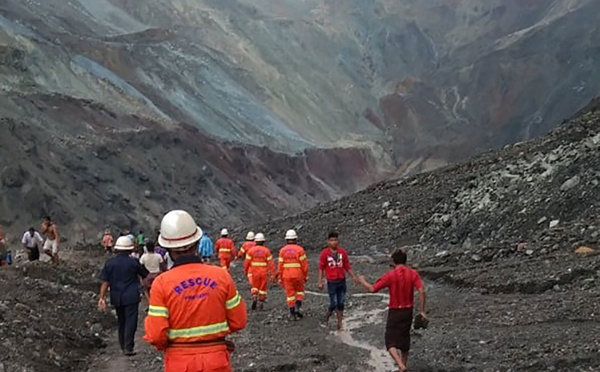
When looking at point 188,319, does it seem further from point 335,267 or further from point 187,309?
point 335,267

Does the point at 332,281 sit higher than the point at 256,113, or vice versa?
the point at 256,113

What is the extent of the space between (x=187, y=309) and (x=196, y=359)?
32 cm

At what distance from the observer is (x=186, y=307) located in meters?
5.53

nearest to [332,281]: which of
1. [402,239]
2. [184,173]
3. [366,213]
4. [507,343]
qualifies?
[507,343]

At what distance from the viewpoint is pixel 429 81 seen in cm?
9388

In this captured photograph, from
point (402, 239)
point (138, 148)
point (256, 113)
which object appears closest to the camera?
point (402, 239)

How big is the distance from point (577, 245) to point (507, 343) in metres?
7.69

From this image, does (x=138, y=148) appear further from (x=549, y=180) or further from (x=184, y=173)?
(x=549, y=180)

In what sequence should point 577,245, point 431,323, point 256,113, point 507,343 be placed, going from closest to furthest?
1. point 507,343
2. point 431,323
3. point 577,245
4. point 256,113

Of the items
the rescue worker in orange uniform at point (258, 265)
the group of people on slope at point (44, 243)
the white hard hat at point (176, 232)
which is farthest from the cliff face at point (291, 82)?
the white hard hat at point (176, 232)

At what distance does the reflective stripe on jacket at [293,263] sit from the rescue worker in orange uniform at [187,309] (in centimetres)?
829

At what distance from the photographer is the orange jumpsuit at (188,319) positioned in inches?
217

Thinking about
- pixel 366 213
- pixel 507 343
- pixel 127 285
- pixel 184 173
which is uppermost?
pixel 184 173

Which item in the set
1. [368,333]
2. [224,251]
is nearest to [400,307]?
[368,333]
